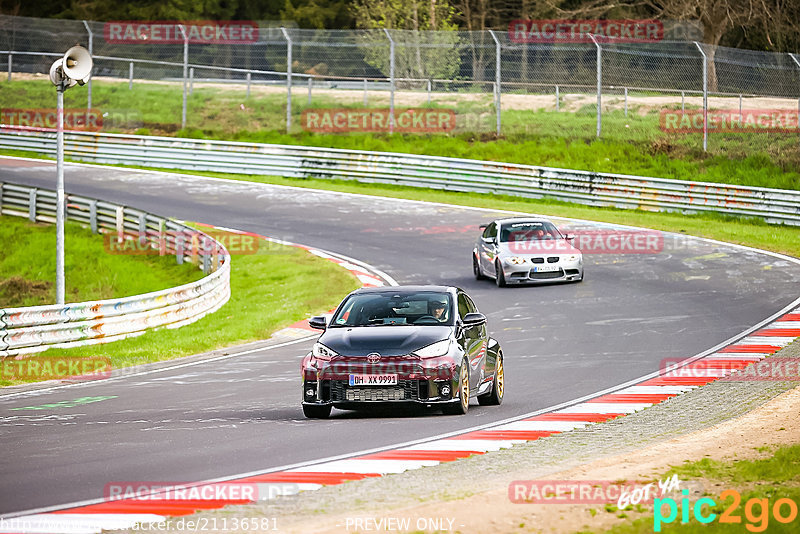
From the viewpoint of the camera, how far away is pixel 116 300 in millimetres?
19188

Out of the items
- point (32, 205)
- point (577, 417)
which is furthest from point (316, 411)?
point (32, 205)

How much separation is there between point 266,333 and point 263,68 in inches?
1122

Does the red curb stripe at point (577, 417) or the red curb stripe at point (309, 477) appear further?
the red curb stripe at point (577, 417)

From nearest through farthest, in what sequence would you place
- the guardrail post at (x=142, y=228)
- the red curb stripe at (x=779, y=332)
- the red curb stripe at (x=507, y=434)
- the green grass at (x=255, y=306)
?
1. the red curb stripe at (x=507, y=434)
2. the red curb stripe at (x=779, y=332)
3. the green grass at (x=255, y=306)
4. the guardrail post at (x=142, y=228)

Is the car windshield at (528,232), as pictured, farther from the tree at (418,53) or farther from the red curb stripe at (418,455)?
the red curb stripe at (418,455)

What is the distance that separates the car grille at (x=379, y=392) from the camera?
1162cm

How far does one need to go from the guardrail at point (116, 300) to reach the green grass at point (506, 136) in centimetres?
1120

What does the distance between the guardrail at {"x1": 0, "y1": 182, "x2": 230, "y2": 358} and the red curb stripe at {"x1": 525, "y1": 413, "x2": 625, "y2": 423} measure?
28.0ft

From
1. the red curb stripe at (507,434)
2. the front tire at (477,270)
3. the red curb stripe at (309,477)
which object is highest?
the red curb stripe at (309,477)

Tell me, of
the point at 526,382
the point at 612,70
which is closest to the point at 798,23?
the point at 612,70

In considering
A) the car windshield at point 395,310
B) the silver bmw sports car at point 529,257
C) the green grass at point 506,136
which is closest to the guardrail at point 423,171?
the green grass at point 506,136

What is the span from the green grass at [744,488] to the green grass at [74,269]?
19.4 m

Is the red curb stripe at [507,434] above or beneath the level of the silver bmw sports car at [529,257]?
above

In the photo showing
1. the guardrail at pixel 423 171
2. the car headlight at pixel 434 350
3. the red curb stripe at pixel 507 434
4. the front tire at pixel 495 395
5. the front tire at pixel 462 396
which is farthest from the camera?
the guardrail at pixel 423 171
